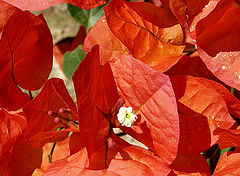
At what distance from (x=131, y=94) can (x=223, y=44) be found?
0.17m

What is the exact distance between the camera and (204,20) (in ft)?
1.64

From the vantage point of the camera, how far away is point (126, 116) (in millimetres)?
532

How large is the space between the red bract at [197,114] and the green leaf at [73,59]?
34cm

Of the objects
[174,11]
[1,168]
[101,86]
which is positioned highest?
[174,11]

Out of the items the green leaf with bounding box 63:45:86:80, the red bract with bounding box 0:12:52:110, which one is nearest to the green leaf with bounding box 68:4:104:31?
the green leaf with bounding box 63:45:86:80

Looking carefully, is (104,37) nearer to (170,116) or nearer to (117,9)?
(117,9)

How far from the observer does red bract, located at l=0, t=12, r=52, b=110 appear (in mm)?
530

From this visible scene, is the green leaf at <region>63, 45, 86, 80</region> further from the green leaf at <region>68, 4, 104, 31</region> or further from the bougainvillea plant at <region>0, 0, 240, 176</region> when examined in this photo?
the bougainvillea plant at <region>0, 0, 240, 176</region>

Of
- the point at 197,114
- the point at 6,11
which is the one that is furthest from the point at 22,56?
the point at 197,114

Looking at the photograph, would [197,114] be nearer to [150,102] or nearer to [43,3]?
[150,102]

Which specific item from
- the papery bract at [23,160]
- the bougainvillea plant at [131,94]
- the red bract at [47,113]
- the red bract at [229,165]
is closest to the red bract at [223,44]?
the bougainvillea plant at [131,94]

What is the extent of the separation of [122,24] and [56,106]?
0.17m

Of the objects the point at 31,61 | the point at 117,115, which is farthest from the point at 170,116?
the point at 31,61

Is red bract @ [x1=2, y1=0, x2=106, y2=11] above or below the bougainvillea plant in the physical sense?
above
